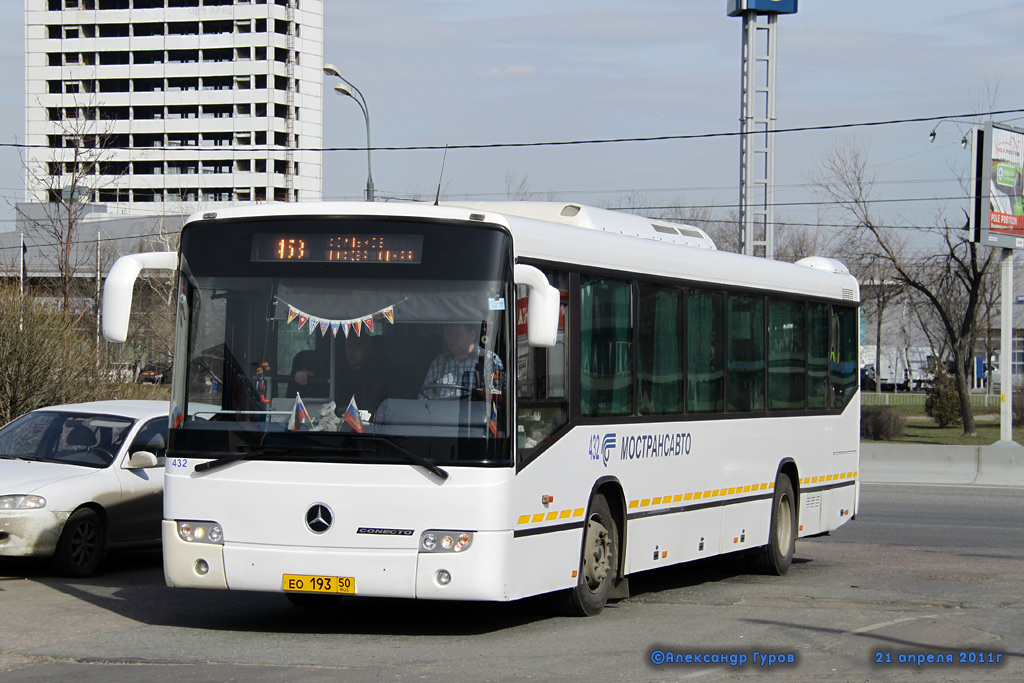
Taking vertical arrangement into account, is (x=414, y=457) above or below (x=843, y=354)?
below

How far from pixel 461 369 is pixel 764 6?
33.7 m

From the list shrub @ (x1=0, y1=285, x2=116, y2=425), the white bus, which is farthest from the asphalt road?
shrub @ (x1=0, y1=285, x2=116, y2=425)

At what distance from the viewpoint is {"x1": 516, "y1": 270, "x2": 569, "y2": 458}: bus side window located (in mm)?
8633

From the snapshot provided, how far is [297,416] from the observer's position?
8.45 meters

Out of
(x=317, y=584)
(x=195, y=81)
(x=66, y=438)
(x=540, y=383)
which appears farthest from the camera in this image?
(x=195, y=81)

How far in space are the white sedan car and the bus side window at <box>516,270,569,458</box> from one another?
376 cm

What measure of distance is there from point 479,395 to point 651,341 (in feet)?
8.92

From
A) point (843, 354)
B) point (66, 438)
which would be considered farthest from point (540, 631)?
point (843, 354)

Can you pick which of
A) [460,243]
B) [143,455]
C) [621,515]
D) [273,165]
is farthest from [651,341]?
[273,165]

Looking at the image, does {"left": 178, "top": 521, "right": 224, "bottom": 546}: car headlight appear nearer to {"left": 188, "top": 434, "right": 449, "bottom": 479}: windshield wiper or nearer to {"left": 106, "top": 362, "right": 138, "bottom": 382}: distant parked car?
{"left": 188, "top": 434, "right": 449, "bottom": 479}: windshield wiper

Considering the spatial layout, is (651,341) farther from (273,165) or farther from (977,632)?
(273,165)

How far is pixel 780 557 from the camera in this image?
1309 cm

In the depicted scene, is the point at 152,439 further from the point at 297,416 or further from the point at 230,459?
the point at 297,416

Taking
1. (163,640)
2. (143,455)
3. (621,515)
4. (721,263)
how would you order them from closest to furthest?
(163,640)
(621,515)
(143,455)
(721,263)
